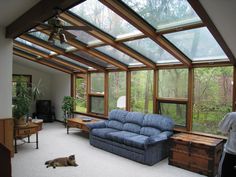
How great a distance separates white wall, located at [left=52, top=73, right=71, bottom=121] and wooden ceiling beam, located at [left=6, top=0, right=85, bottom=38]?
14.5 ft

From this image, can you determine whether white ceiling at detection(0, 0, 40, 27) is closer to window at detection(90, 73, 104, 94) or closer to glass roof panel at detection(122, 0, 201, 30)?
glass roof panel at detection(122, 0, 201, 30)

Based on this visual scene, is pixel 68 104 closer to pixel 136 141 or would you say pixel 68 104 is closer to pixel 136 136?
pixel 136 136

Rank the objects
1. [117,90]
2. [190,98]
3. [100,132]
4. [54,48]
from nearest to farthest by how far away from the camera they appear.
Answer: [190,98] < [100,132] < [54,48] < [117,90]

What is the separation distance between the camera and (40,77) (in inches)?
368

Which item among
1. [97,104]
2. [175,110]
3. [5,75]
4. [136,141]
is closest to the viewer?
[136,141]

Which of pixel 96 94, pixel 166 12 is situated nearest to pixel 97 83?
pixel 96 94

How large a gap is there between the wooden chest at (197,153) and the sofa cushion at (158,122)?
45cm

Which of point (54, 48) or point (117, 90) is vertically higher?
point (54, 48)

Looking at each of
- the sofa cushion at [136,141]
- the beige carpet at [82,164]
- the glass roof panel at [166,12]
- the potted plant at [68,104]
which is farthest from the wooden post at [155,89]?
the potted plant at [68,104]

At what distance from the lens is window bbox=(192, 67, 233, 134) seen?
13.5 feet

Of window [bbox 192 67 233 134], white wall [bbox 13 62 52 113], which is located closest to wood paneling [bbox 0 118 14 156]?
window [bbox 192 67 233 134]

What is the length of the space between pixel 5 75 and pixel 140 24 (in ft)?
10.3

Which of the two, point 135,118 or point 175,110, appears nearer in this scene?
point 175,110

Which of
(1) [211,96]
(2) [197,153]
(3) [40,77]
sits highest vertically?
(3) [40,77]
